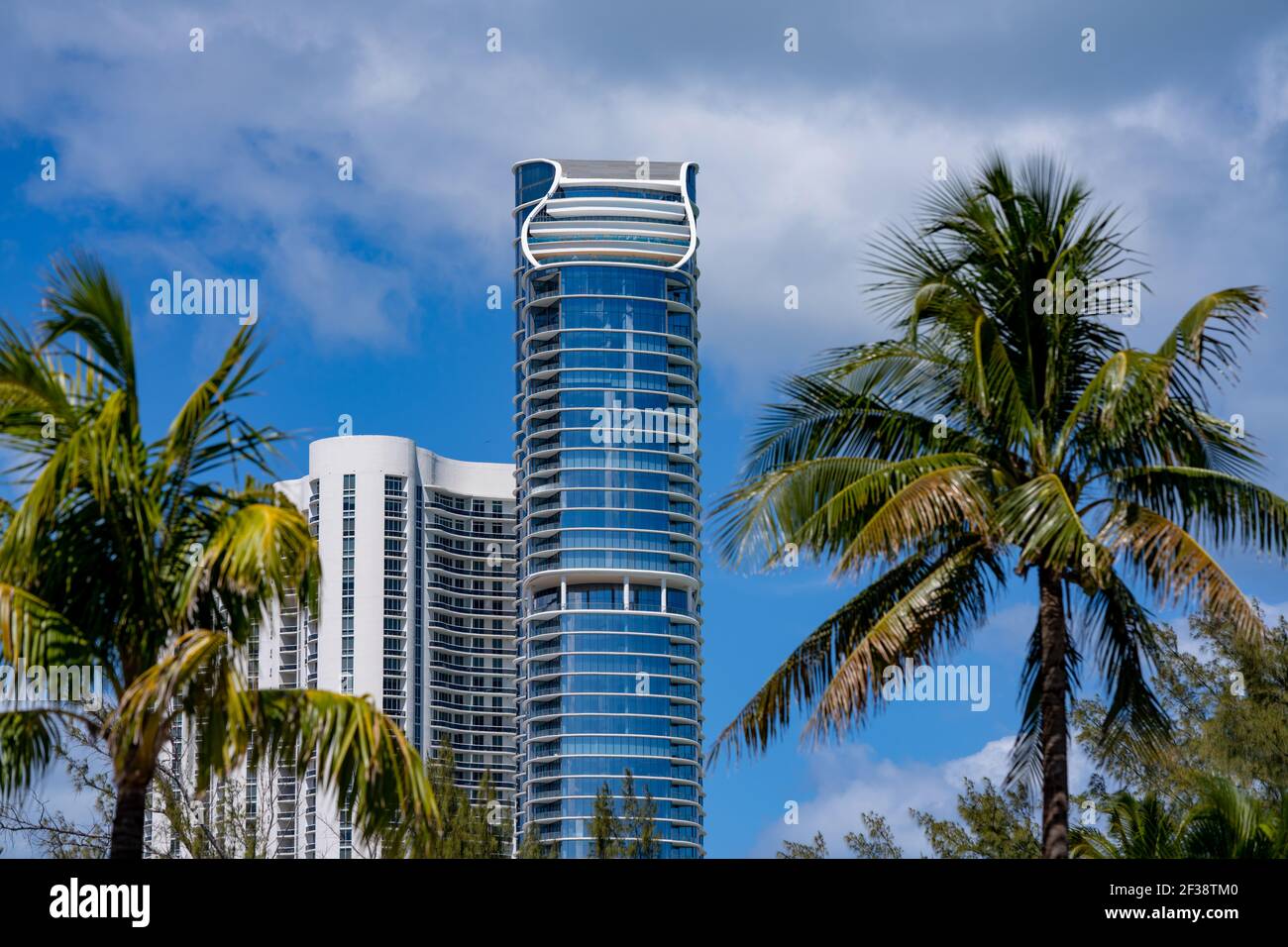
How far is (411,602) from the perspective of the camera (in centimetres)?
17500

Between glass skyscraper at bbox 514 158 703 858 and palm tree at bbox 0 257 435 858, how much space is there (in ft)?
498

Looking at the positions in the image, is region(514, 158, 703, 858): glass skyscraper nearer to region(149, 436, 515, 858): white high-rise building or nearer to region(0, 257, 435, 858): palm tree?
region(149, 436, 515, 858): white high-rise building

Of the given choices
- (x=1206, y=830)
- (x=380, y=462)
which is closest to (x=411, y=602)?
(x=380, y=462)

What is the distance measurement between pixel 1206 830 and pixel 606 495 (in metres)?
153

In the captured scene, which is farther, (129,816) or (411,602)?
(411,602)

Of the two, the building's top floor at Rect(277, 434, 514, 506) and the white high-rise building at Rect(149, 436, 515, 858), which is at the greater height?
the building's top floor at Rect(277, 434, 514, 506)

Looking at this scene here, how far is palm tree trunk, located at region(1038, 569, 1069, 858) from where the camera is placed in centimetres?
1579

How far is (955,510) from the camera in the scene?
1620cm

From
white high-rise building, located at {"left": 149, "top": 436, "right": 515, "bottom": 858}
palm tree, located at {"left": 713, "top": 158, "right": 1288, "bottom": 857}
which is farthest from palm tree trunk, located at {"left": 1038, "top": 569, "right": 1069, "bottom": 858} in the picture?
white high-rise building, located at {"left": 149, "top": 436, "right": 515, "bottom": 858}

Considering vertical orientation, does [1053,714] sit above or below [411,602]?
below

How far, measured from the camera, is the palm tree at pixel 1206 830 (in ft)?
62.8

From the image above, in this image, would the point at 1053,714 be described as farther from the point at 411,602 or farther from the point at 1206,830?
the point at 411,602
